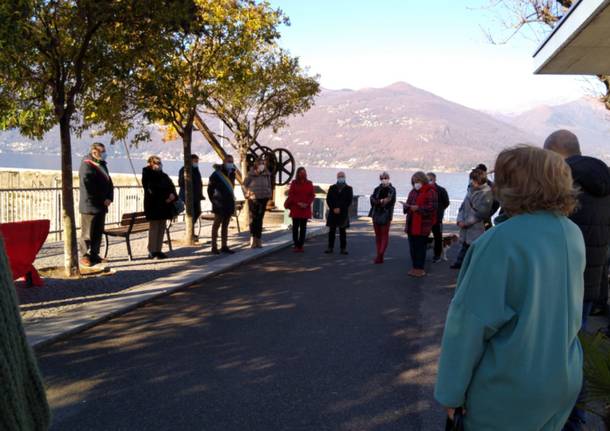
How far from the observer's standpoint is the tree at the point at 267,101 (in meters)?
23.3

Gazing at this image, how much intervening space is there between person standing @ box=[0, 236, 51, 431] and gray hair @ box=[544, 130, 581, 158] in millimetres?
3608

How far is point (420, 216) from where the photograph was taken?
36.0 feet

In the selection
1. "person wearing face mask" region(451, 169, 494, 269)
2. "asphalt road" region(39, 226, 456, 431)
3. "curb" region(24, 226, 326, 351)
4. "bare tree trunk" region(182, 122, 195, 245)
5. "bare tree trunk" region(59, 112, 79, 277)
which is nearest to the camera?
"asphalt road" region(39, 226, 456, 431)

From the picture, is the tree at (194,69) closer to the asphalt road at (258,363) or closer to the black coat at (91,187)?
the black coat at (91,187)

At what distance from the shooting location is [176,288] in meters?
9.20

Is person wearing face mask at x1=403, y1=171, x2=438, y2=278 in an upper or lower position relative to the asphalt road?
upper

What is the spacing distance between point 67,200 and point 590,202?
24.8 feet

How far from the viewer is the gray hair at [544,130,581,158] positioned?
4293mm

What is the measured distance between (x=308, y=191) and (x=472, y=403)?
12.0m

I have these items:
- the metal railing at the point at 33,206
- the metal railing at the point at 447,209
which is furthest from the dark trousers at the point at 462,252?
the metal railing at the point at 447,209

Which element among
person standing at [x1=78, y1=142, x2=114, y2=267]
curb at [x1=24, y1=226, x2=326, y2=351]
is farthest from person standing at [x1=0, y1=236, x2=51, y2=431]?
person standing at [x1=78, y1=142, x2=114, y2=267]

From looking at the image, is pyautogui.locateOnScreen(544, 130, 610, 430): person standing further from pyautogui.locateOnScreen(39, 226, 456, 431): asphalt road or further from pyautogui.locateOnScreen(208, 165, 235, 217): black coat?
pyautogui.locateOnScreen(208, 165, 235, 217): black coat

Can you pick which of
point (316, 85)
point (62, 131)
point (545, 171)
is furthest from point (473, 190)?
point (316, 85)

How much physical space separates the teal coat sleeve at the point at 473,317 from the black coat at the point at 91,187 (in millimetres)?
8988
